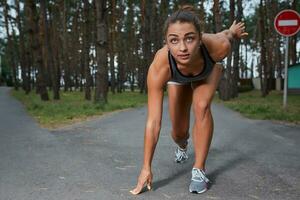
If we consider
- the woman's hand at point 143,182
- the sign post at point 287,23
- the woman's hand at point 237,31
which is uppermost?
the sign post at point 287,23

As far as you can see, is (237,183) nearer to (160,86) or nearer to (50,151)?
(160,86)

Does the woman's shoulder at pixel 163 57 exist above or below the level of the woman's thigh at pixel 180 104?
above

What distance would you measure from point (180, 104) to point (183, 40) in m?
1.19

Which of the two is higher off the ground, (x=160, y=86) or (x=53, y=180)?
(x=160, y=86)

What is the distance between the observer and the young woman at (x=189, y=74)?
3657mm

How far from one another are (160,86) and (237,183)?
1286mm

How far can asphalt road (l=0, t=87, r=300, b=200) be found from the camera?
391 cm

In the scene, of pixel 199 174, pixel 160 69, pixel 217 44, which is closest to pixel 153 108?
pixel 160 69

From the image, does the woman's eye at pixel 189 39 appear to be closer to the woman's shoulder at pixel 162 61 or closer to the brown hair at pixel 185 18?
the brown hair at pixel 185 18

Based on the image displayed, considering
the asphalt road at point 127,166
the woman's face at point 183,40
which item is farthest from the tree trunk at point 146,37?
the woman's face at point 183,40

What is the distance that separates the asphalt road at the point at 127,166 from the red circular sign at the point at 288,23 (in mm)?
4986

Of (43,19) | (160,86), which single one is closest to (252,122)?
(160,86)

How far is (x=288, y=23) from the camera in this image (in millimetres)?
12469

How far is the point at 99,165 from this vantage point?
5.10 meters
